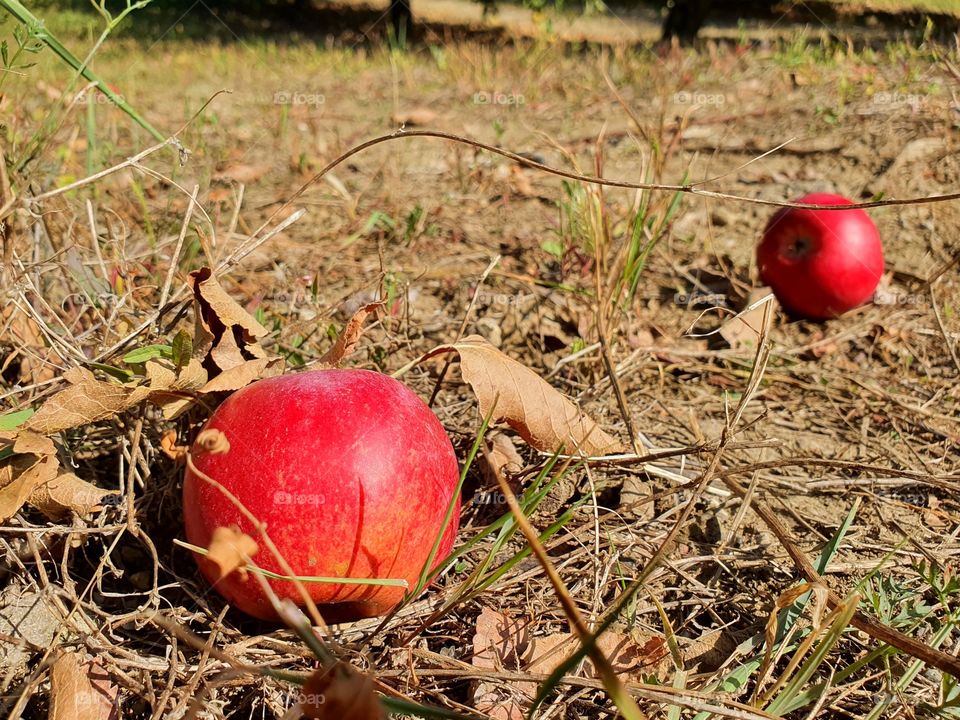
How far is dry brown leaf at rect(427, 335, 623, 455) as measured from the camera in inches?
59.0

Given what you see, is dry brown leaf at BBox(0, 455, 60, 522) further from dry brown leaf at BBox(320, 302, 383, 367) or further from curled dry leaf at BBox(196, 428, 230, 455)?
dry brown leaf at BBox(320, 302, 383, 367)

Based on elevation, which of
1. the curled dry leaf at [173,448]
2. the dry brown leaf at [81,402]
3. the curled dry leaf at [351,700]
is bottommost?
the curled dry leaf at [173,448]

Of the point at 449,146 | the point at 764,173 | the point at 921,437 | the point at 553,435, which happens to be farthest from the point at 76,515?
the point at 764,173

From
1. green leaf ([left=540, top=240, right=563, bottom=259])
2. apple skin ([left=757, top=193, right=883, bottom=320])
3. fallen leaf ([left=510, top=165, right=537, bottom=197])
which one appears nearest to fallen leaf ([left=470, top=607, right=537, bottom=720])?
green leaf ([left=540, top=240, right=563, bottom=259])

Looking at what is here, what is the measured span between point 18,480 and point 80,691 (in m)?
0.40

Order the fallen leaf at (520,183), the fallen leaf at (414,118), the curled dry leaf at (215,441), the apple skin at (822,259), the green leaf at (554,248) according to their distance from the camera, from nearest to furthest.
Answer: the curled dry leaf at (215,441) < the apple skin at (822,259) < the green leaf at (554,248) < the fallen leaf at (520,183) < the fallen leaf at (414,118)

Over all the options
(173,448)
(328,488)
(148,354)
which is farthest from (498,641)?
(148,354)

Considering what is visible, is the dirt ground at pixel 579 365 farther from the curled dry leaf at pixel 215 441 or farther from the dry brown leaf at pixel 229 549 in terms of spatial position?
the curled dry leaf at pixel 215 441

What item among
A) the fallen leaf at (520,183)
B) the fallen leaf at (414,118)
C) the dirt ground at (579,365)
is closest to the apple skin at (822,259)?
the dirt ground at (579,365)

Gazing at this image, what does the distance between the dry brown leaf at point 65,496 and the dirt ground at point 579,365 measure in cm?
5

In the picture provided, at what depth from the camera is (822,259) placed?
2.59 metres

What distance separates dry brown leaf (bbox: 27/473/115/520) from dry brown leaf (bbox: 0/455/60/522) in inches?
2.4

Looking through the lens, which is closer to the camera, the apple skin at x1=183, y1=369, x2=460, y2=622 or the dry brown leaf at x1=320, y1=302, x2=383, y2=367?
the apple skin at x1=183, y1=369, x2=460, y2=622

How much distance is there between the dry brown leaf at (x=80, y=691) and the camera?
3.83 ft
